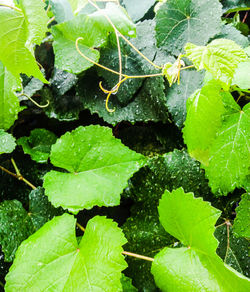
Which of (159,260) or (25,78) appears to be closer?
(159,260)

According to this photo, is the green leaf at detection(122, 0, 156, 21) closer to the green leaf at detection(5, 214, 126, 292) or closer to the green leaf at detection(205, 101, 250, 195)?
the green leaf at detection(205, 101, 250, 195)

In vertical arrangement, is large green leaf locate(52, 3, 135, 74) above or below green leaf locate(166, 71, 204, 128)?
above

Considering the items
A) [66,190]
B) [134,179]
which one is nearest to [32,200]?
[66,190]

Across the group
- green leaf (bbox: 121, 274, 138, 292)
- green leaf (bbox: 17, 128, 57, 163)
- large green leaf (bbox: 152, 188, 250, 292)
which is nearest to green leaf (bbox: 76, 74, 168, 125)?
green leaf (bbox: 17, 128, 57, 163)

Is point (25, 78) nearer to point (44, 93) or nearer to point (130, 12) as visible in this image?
point (44, 93)

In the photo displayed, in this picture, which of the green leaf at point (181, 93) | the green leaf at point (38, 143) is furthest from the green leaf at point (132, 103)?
the green leaf at point (38, 143)

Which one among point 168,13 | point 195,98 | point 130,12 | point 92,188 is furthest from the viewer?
point 130,12
